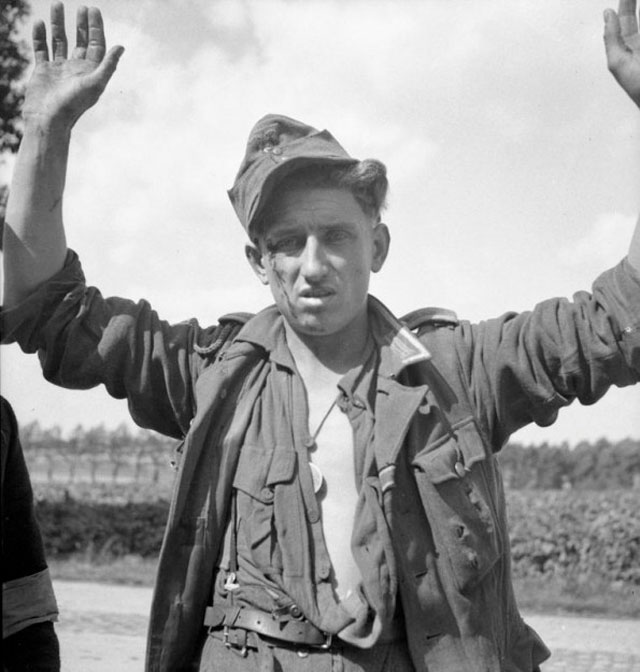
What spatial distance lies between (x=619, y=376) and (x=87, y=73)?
1.58 meters

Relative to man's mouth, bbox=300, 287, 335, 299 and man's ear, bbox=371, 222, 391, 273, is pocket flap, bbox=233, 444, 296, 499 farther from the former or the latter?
man's ear, bbox=371, 222, 391, 273

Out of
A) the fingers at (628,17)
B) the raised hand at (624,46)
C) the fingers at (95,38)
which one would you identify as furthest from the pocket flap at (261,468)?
the fingers at (628,17)

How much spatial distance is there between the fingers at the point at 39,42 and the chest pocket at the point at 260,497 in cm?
117

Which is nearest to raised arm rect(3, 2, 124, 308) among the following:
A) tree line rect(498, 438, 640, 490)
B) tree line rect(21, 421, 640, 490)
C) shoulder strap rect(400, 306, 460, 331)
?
shoulder strap rect(400, 306, 460, 331)

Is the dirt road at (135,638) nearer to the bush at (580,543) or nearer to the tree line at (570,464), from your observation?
the bush at (580,543)

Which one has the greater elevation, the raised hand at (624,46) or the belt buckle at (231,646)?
the raised hand at (624,46)

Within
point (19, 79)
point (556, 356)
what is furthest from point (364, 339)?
point (19, 79)

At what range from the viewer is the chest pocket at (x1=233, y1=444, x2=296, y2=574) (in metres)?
2.47

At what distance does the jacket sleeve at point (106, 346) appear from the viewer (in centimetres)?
264

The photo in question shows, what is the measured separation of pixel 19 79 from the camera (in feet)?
16.4

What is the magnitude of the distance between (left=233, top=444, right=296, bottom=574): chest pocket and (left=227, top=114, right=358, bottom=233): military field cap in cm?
64

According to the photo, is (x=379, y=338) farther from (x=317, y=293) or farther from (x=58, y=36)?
(x=58, y=36)

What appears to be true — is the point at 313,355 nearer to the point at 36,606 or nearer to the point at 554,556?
the point at 36,606

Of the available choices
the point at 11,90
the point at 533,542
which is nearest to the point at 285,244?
the point at 11,90
